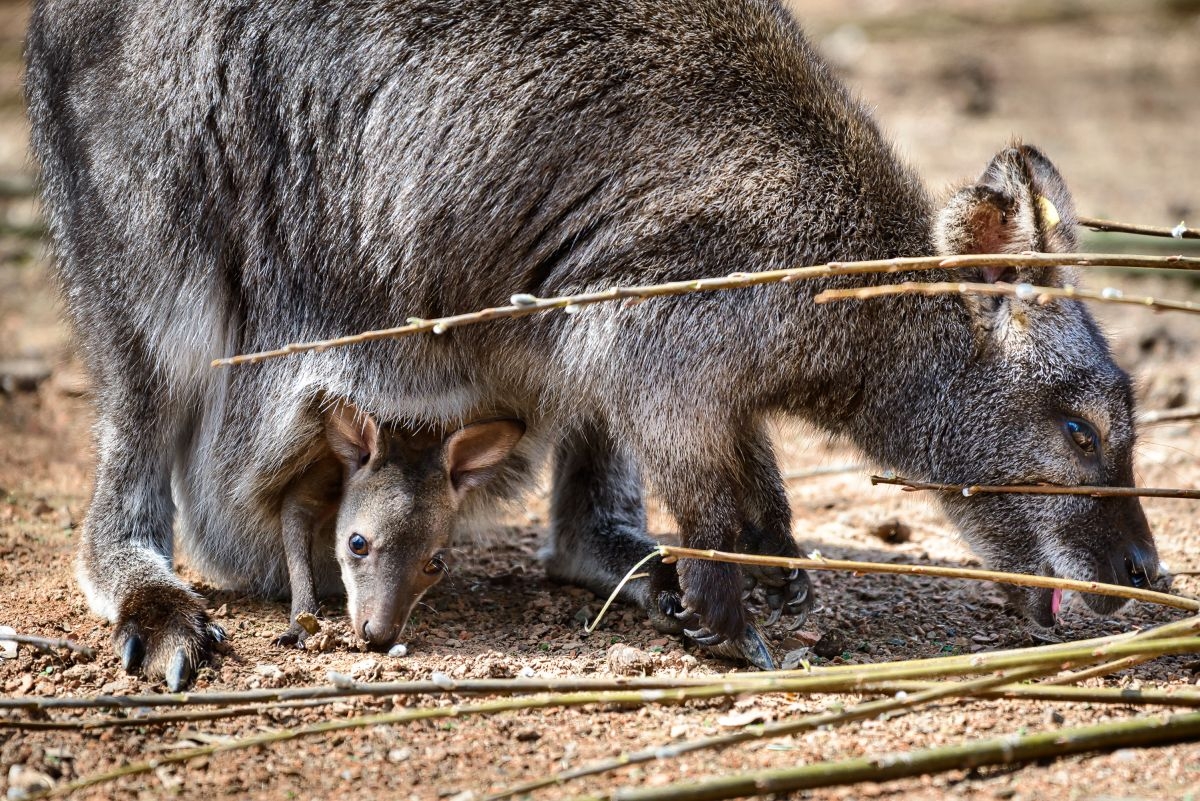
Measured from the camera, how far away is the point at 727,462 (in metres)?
4.02

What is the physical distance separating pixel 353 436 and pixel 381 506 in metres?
0.26

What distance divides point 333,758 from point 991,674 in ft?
5.48

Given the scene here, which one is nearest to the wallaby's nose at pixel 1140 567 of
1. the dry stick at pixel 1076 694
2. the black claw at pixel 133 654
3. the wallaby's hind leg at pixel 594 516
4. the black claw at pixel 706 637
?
the dry stick at pixel 1076 694

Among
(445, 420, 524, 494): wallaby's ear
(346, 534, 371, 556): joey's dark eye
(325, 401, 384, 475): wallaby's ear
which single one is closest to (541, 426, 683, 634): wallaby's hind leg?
(445, 420, 524, 494): wallaby's ear

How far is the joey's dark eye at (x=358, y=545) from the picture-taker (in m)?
4.25

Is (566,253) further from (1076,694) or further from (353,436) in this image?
(1076,694)

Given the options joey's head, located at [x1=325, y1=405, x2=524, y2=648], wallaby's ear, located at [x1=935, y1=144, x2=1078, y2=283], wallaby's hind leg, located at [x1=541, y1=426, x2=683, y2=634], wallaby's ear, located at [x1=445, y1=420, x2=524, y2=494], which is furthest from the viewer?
wallaby's hind leg, located at [x1=541, y1=426, x2=683, y2=634]

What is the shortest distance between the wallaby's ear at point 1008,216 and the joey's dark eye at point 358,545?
1993mm

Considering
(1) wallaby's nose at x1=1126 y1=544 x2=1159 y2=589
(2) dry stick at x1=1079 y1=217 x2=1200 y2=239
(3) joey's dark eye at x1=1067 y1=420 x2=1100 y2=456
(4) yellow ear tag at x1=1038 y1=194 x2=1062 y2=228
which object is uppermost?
(4) yellow ear tag at x1=1038 y1=194 x2=1062 y2=228

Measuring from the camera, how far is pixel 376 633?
4.04 metres

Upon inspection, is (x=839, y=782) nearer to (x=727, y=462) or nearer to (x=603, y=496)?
(x=727, y=462)

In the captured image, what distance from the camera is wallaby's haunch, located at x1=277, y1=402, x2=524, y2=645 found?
4152mm

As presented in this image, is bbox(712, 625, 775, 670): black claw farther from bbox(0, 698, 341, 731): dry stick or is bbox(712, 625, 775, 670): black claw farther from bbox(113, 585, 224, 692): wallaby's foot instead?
bbox(113, 585, 224, 692): wallaby's foot

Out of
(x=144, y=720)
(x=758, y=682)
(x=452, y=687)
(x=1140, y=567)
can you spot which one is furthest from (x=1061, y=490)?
(x=144, y=720)
